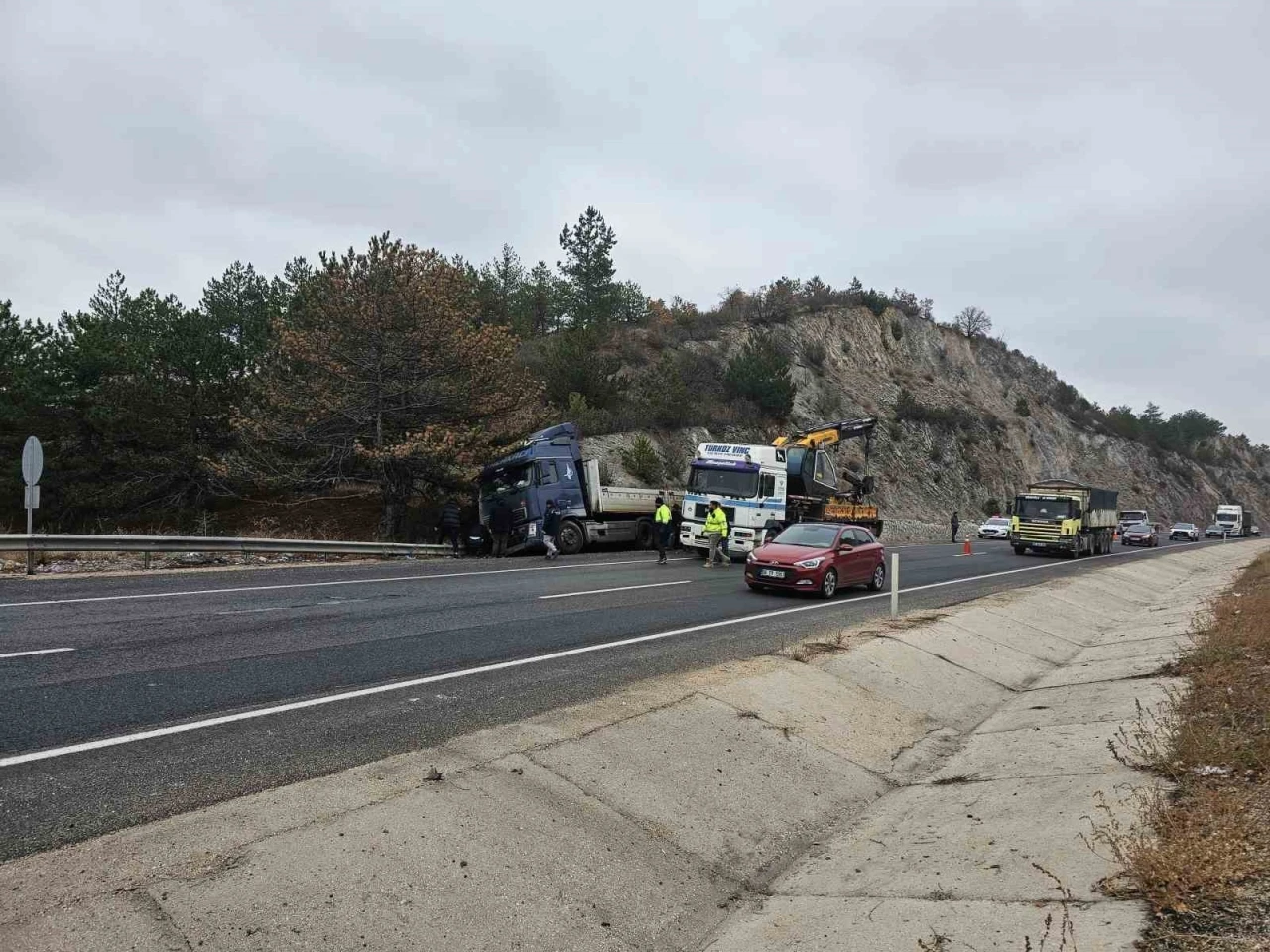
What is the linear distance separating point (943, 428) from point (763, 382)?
66.9 feet

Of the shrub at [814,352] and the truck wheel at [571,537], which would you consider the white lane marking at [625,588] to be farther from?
the shrub at [814,352]

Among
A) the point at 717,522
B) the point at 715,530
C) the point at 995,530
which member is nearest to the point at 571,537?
the point at 715,530

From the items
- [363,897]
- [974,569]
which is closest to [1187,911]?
[363,897]

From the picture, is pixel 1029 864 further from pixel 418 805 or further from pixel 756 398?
pixel 756 398

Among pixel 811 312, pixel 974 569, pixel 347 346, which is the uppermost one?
pixel 811 312

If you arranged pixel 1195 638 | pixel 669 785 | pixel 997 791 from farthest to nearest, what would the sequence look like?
pixel 1195 638
pixel 997 791
pixel 669 785

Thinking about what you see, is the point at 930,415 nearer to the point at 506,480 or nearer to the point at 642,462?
the point at 642,462

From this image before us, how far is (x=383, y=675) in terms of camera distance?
8.66 metres

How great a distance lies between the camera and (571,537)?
2680 centimetres

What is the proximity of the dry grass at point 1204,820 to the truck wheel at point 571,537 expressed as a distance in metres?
19.0

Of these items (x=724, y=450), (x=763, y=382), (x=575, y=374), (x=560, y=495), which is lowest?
(x=560, y=495)

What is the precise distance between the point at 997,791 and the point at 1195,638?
28.0ft

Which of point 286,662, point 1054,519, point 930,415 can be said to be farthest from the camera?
point 930,415

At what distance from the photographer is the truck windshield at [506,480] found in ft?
86.3
